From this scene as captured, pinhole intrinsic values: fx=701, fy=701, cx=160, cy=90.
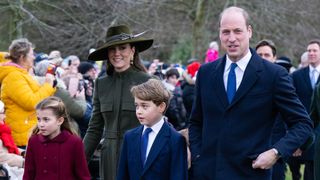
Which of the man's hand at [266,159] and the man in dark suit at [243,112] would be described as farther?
the man in dark suit at [243,112]

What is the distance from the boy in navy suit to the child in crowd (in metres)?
1.03

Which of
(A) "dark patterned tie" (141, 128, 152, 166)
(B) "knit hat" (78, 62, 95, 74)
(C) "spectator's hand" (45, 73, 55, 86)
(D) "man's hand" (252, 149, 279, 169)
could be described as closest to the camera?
(D) "man's hand" (252, 149, 279, 169)

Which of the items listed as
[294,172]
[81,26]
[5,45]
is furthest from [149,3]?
[294,172]

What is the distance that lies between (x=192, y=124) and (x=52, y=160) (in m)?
1.74

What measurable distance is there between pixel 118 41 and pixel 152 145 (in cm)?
134

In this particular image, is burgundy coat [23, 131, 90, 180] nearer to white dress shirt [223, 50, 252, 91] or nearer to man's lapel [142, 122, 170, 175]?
man's lapel [142, 122, 170, 175]

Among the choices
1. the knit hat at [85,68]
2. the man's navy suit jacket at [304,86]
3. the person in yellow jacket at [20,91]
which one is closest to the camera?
the person in yellow jacket at [20,91]

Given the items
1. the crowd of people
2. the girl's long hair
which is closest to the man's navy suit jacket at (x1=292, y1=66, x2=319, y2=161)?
the crowd of people

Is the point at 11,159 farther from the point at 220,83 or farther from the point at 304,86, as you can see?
the point at 304,86

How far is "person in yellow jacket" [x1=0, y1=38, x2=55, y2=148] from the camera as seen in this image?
8.67 meters

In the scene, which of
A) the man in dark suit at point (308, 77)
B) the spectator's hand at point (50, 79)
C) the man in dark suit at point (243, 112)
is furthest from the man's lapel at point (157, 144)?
the man in dark suit at point (308, 77)

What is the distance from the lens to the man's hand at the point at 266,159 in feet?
16.2

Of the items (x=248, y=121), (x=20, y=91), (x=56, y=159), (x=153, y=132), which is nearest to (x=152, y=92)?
(x=153, y=132)

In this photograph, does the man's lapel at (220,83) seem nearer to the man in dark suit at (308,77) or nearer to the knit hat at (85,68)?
the man in dark suit at (308,77)
